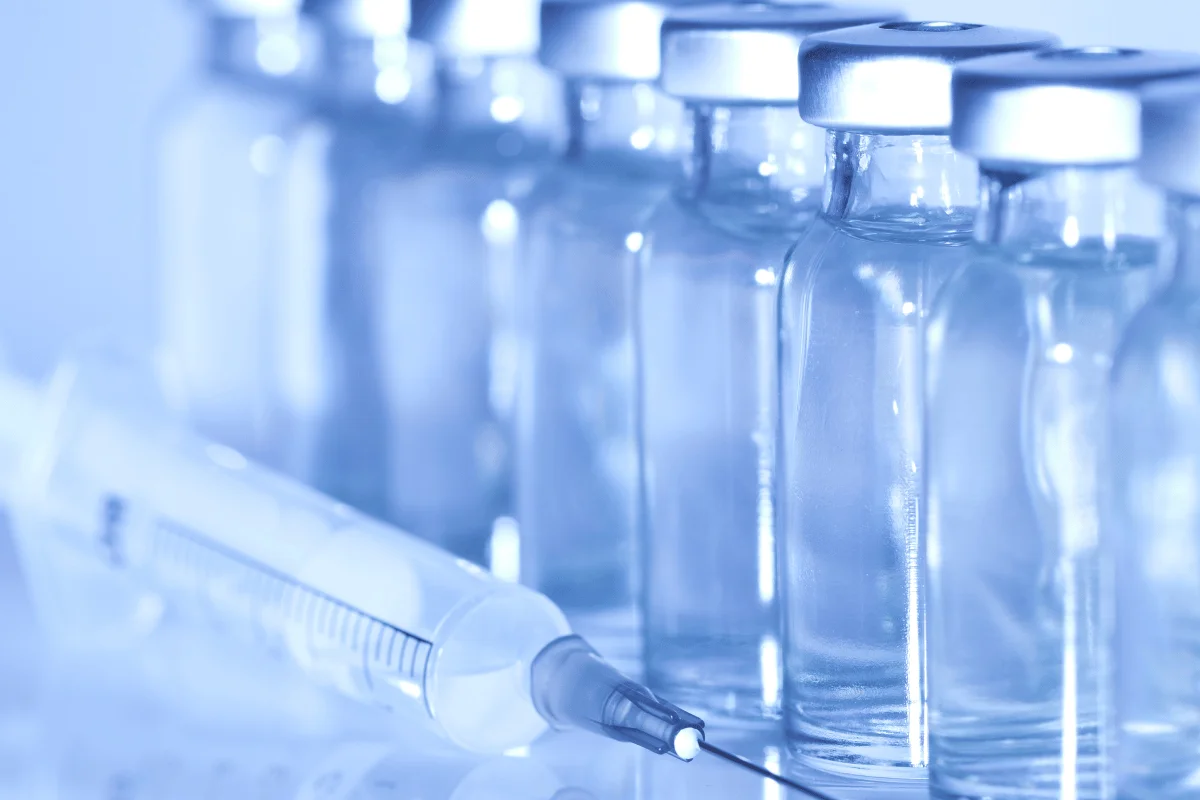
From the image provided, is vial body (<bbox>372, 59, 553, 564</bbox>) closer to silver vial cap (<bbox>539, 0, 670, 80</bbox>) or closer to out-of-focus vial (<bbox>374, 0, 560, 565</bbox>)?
out-of-focus vial (<bbox>374, 0, 560, 565</bbox>)

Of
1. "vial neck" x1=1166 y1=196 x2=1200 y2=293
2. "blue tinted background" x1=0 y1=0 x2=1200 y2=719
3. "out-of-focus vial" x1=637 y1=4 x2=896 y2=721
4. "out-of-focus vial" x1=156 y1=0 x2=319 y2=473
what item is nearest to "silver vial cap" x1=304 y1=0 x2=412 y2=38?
"out-of-focus vial" x1=156 y1=0 x2=319 y2=473

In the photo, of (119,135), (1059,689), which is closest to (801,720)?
(1059,689)

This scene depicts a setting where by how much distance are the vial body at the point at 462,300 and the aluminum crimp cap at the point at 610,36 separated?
150mm

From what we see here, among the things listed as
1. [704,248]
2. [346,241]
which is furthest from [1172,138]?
[346,241]

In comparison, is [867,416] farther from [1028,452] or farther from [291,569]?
[291,569]

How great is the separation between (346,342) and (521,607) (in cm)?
37

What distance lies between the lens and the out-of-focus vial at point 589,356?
0.91m

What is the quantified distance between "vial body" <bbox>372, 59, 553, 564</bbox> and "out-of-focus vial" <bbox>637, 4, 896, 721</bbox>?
0.63ft

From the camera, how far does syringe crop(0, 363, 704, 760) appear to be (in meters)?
0.80

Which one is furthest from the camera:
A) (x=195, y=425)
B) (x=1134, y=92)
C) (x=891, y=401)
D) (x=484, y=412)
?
(x=195, y=425)

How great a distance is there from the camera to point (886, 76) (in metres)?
0.69

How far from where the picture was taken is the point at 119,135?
5.67 ft

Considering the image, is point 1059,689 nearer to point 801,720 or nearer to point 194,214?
point 801,720

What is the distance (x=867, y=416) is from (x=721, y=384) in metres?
0.10
